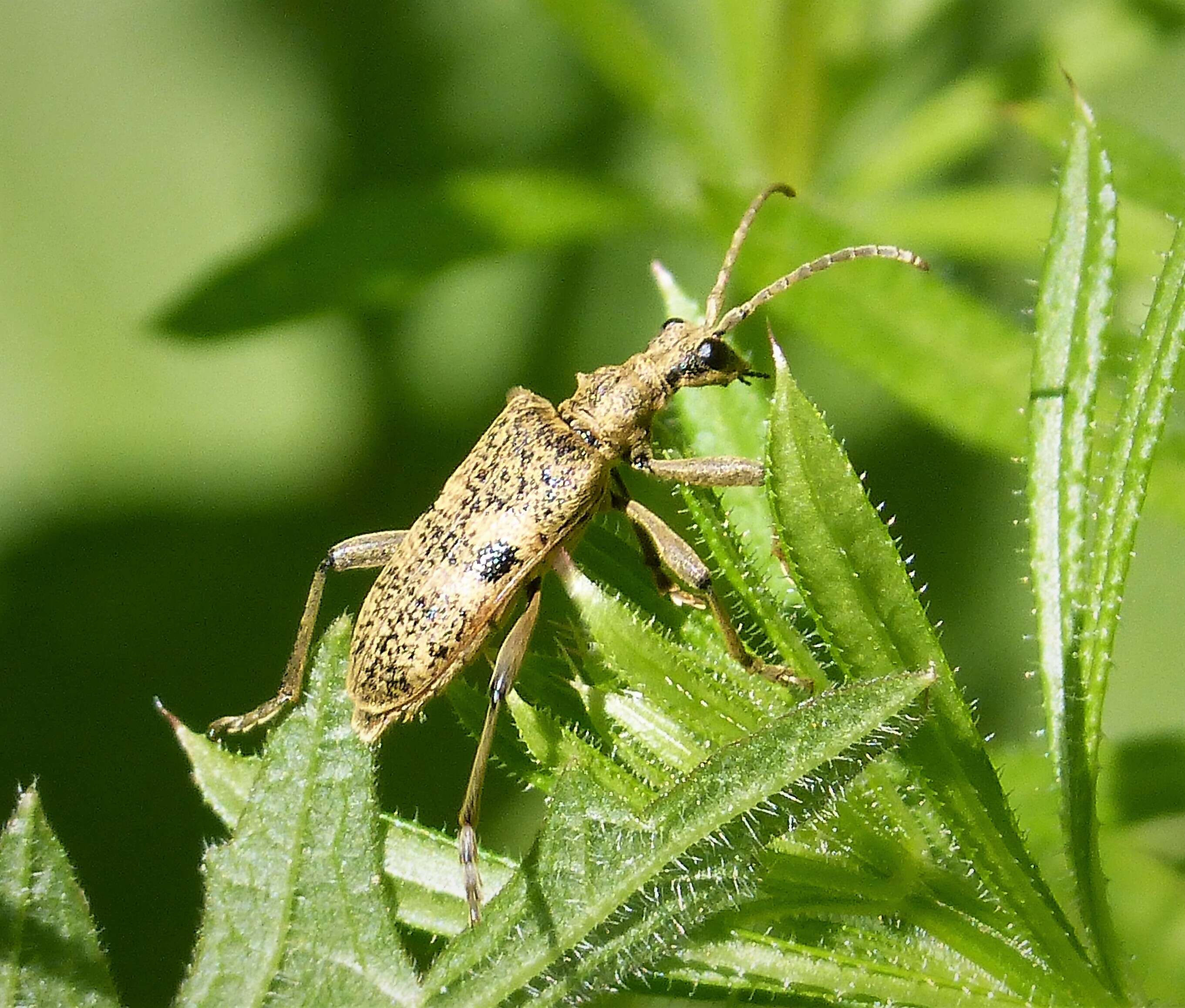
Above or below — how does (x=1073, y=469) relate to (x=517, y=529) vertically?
below

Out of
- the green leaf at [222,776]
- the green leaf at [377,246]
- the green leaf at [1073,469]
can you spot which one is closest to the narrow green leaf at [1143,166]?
the green leaf at [1073,469]

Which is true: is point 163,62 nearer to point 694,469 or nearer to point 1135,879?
point 694,469

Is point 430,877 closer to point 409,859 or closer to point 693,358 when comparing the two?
point 409,859

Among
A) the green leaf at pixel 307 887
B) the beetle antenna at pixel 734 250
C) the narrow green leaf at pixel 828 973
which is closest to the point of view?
the green leaf at pixel 307 887

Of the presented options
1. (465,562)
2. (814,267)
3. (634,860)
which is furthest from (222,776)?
(814,267)

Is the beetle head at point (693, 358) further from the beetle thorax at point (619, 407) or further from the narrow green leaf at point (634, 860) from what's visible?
the narrow green leaf at point (634, 860)

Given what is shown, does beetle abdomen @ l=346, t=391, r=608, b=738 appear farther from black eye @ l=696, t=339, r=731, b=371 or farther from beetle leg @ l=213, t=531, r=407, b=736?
black eye @ l=696, t=339, r=731, b=371

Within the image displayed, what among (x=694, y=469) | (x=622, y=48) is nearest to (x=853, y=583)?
(x=694, y=469)
